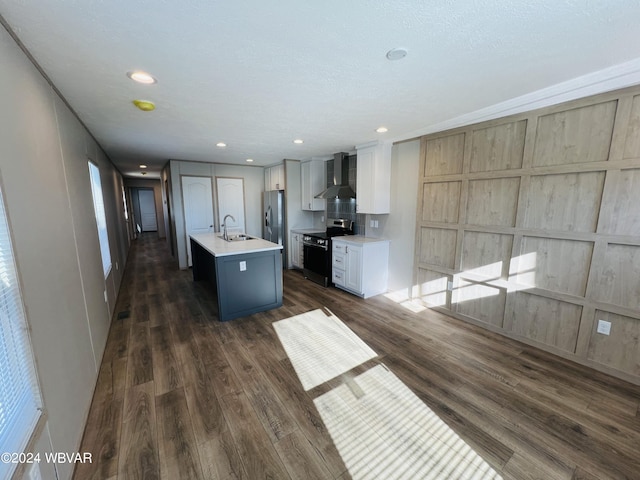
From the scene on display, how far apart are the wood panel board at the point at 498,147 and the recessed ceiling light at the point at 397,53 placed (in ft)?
5.46

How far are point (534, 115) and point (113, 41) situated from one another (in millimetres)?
3299

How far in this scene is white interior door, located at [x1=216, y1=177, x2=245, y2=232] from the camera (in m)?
5.78

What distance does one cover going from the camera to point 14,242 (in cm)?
110

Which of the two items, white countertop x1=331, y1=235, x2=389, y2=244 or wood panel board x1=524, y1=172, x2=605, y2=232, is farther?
white countertop x1=331, y1=235, x2=389, y2=244

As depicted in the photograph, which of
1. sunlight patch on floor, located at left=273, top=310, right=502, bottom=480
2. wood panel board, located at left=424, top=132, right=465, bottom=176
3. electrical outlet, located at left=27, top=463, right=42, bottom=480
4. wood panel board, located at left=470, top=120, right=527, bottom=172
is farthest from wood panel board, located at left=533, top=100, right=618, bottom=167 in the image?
electrical outlet, located at left=27, top=463, right=42, bottom=480

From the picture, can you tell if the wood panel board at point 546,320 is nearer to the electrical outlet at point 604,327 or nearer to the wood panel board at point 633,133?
the electrical outlet at point 604,327

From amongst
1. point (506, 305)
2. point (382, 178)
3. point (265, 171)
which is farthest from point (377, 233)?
point (265, 171)

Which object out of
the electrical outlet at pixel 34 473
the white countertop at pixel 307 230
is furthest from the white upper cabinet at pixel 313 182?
the electrical outlet at pixel 34 473

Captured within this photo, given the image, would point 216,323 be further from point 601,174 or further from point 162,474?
point 601,174

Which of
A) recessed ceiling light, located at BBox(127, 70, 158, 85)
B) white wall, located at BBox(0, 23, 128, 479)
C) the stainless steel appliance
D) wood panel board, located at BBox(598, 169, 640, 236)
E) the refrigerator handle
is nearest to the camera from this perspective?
white wall, located at BBox(0, 23, 128, 479)

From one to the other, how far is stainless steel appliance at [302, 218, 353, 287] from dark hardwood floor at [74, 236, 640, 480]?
4.70ft

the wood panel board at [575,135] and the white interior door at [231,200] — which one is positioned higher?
the wood panel board at [575,135]

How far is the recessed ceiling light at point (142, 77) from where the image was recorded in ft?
5.81

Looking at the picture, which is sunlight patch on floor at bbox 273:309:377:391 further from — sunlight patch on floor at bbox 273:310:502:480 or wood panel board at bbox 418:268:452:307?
wood panel board at bbox 418:268:452:307
